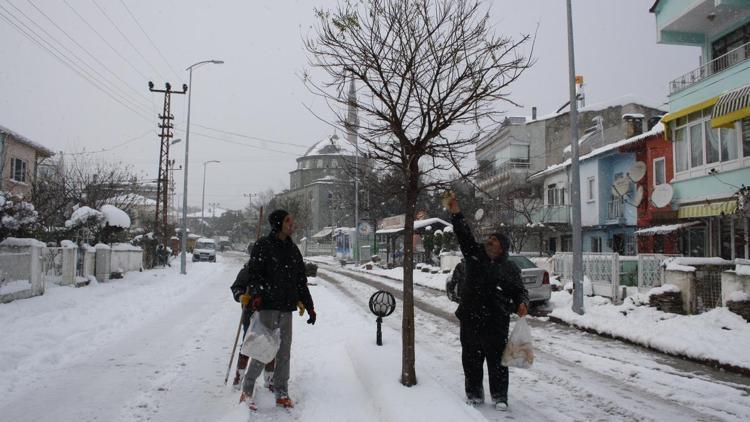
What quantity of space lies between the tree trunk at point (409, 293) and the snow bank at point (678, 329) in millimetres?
4766

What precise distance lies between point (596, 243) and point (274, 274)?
80.3ft

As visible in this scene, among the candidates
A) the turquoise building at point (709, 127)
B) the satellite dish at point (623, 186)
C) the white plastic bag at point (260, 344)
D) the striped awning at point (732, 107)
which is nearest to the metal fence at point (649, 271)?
the turquoise building at point (709, 127)

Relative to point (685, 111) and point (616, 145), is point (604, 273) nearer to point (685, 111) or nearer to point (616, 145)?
point (685, 111)

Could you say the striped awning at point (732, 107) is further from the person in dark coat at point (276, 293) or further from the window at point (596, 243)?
the window at point (596, 243)

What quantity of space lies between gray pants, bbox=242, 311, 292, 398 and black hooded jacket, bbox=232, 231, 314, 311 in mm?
99

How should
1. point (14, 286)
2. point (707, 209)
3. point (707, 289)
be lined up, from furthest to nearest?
point (707, 209) < point (14, 286) < point (707, 289)

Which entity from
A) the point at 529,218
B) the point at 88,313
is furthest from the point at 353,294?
the point at 529,218

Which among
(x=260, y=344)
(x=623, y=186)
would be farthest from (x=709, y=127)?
(x=260, y=344)

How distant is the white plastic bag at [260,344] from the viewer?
451 cm

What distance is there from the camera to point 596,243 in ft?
85.1

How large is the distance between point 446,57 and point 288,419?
399 centimetres

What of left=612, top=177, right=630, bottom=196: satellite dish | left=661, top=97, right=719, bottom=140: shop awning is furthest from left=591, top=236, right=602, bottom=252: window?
left=661, top=97, right=719, bottom=140: shop awning

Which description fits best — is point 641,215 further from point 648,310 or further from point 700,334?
point 700,334

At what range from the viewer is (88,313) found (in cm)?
1049
